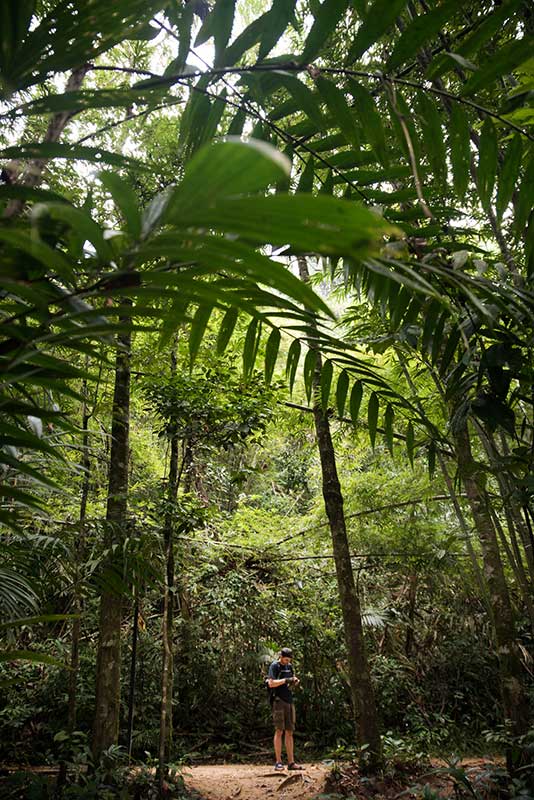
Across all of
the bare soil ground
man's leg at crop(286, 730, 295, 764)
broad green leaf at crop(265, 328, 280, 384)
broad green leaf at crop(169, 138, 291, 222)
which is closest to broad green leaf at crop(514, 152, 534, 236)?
broad green leaf at crop(265, 328, 280, 384)

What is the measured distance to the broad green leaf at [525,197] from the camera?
86 cm

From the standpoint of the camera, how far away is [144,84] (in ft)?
2.22

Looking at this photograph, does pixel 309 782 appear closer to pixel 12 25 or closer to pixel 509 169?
pixel 509 169

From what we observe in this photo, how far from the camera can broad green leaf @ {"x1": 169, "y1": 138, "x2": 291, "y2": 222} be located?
0.26m

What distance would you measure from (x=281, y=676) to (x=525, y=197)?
5.63 metres

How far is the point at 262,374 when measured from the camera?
4.16 m

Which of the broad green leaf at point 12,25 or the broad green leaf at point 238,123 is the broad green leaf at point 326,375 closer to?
the broad green leaf at point 238,123

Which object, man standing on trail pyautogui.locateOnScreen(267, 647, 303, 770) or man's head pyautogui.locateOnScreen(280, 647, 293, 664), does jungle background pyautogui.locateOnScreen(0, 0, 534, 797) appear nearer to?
man standing on trail pyautogui.locateOnScreen(267, 647, 303, 770)

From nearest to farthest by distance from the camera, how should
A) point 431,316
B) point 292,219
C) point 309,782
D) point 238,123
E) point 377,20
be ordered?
point 292,219 → point 377,20 → point 238,123 → point 431,316 → point 309,782

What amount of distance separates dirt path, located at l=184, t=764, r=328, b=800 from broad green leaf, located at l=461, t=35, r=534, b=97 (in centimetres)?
514

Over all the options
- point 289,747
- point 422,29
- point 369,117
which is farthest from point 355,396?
point 289,747

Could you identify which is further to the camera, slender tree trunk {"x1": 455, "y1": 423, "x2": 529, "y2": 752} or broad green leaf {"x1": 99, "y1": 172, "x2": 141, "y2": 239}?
slender tree trunk {"x1": 455, "y1": 423, "x2": 529, "y2": 752}

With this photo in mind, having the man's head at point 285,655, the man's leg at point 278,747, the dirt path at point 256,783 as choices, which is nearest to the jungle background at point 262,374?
the dirt path at point 256,783

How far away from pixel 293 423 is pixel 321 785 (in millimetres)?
3205
